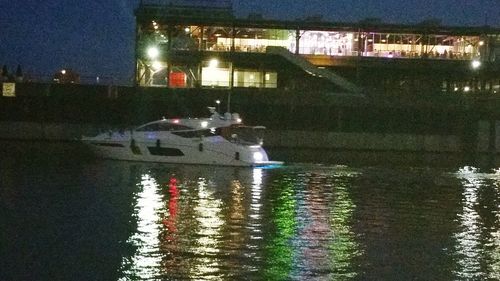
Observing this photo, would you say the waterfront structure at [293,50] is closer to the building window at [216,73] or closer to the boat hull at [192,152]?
the building window at [216,73]

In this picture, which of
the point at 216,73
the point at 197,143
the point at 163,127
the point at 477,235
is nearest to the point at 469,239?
the point at 477,235

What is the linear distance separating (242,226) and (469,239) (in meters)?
6.03

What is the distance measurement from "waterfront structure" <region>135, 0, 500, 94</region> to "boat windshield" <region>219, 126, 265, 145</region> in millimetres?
36473

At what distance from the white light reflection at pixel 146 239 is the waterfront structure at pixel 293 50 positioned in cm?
5199

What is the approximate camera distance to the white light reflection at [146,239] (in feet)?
51.4

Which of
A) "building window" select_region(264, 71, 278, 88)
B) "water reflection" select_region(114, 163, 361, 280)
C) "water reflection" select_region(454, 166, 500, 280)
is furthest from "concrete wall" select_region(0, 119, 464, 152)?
Answer: "water reflection" select_region(114, 163, 361, 280)

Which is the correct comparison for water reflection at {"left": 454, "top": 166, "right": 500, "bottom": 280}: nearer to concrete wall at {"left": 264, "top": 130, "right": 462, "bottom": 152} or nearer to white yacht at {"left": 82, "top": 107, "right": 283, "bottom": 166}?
white yacht at {"left": 82, "top": 107, "right": 283, "bottom": 166}

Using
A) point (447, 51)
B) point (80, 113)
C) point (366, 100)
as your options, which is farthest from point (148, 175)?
point (447, 51)

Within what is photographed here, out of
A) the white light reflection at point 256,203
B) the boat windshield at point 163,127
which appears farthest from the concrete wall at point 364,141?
the white light reflection at point 256,203

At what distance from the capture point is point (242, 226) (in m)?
21.5

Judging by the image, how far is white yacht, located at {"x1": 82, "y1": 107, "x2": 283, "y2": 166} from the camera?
41969 millimetres

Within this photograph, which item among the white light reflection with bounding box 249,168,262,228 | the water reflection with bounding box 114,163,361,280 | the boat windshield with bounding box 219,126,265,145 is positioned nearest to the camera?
the water reflection with bounding box 114,163,361,280

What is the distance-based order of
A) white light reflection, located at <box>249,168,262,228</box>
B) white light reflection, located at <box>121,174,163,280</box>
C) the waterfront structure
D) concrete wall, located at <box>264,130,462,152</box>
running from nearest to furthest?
white light reflection, located at <box>121,174,163,280</box> < white light reflection, located at <box>249,168,262,228</box> < concrete wall, located at <box>264,130,462,152</box> < the waterfront structure

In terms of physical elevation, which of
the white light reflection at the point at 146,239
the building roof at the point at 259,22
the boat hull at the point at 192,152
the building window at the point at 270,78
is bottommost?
the white light reflection at the point at 146,239
